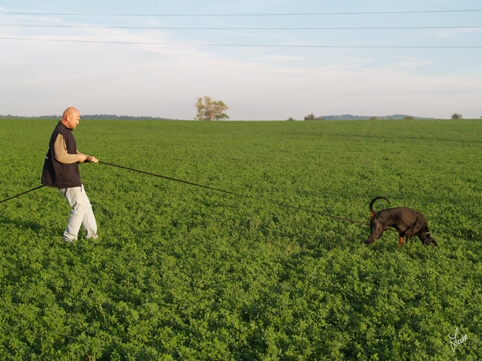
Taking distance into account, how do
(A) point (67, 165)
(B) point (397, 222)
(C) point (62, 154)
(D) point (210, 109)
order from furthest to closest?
(D) point (210, 109) < (B) point (397, 222) < (A) point (67, 165) < (C) point (62, 154)

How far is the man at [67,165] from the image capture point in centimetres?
741

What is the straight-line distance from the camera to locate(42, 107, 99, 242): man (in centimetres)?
741

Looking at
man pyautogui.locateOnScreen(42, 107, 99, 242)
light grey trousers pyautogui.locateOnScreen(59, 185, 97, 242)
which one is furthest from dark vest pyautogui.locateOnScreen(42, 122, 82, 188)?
light grey trousers pyautogui.locateOnScreen(59, 185, 97, 242)

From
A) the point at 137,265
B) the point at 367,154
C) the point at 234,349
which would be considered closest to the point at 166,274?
the point at 137,265

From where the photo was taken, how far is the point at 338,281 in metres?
6.38

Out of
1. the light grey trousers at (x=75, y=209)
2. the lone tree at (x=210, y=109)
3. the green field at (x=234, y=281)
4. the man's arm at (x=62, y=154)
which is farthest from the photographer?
the lone tree at (x=210, y=109)

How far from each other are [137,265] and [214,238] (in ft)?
6.59

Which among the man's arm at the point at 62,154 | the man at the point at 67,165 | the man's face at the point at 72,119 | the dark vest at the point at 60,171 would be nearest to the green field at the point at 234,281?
the man at the point at 67,165

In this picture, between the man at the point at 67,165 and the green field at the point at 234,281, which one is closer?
the green field at the point at 234,281

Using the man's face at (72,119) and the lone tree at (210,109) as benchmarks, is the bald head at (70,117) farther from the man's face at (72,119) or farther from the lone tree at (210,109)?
the lone tree at (210,109)

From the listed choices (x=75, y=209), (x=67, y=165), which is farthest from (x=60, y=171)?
(x=75, y=209)

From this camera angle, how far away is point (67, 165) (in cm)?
754

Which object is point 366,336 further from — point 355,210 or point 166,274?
point 355,210

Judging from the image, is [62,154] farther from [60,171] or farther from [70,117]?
[70,117]
